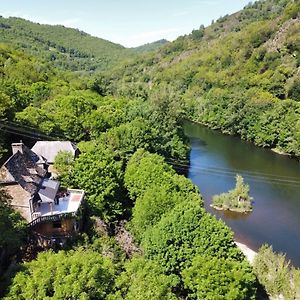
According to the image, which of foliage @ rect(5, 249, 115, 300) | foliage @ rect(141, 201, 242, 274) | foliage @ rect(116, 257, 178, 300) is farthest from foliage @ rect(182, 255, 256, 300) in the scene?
foliage @ rect(5, 249, 115, 300)

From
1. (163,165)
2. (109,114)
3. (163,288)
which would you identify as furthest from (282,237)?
(109,114)

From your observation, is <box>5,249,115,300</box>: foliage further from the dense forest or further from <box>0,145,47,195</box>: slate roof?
<box>0,145,47,195</box>: slate roof

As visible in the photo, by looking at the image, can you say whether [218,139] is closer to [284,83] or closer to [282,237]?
[284,83]

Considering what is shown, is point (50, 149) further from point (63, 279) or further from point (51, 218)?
point (63, 279)

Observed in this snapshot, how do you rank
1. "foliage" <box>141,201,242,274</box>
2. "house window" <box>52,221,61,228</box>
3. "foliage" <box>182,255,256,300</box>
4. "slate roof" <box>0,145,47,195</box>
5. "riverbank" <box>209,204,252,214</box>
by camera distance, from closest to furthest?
"foliage" <box>182,255,256,300</box>
"foliage" <box>141,201,242,274</box>
"slate roof" <box>0,145,47,195</box>
"house window" <box>52,221,61,228</box>
"riverbank" <box>209,204,252,214</box>

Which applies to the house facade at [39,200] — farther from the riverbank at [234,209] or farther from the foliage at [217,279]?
the riverbank at [234,209]

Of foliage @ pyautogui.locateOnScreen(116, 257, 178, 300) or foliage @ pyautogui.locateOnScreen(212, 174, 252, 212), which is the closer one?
foliage @ pyautogui.locateOnScreen(116, 257, 178, 300)

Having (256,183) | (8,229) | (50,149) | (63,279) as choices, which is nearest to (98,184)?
(50,149)
